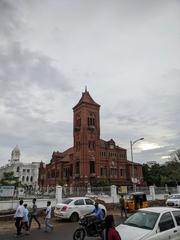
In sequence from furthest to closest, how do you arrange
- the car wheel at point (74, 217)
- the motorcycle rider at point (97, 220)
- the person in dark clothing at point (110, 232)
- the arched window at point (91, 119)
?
1. the arched window at point (91, 119)
2. the car wheel at point (74, 217)
3. the motorcycle rider at point (97, 220)
4. the person in dark clothing at point (110, 232)

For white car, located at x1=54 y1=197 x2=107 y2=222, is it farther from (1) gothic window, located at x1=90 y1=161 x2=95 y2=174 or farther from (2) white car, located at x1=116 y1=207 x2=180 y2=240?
(1) gothic window, located at x1=90 y1=161 x2=95 y2=174

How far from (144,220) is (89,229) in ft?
12.5

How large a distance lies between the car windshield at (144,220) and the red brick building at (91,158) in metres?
51.8

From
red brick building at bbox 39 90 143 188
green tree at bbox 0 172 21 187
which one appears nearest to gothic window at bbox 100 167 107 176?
red brick building at bbox 39 90 143 188

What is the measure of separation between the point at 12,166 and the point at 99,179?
73.6 m

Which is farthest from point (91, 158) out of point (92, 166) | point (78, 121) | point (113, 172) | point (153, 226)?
point (153, 226)

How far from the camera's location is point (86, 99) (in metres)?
70.2

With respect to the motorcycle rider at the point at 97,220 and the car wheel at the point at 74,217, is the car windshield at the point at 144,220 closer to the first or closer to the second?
the motorcycle rider at the point at 97,220

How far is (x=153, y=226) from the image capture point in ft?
25.9

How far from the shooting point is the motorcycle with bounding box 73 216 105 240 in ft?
37.1

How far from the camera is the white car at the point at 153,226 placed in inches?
296

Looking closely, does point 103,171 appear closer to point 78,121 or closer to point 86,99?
point 78,121

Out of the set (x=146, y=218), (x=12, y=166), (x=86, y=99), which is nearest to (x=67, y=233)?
(x=146, y=218)

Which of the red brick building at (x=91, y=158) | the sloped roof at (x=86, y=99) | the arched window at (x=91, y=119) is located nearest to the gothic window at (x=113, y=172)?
the red brick building at (x=91, y=158)
